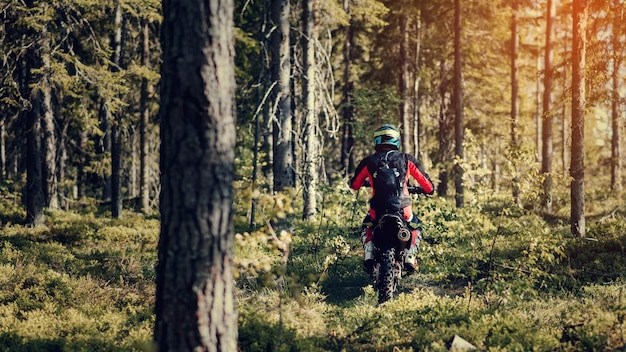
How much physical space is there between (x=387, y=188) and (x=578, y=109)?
6.89m

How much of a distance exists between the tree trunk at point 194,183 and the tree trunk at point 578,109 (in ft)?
34.6

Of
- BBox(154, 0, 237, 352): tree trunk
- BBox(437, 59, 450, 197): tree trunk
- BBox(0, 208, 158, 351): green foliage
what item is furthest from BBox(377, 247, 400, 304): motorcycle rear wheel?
BBox(437, 59, 450, 197): tree trunk

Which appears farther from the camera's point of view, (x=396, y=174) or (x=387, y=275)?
(x=396, y=174)

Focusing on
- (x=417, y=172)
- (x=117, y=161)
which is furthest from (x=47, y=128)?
(x=417, y=172)

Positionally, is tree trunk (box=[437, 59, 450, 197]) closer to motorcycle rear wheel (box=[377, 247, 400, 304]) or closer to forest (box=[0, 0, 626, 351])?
forest (box=[0, 0, 626, 351])

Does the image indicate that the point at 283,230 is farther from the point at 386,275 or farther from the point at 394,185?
the point at 394,185


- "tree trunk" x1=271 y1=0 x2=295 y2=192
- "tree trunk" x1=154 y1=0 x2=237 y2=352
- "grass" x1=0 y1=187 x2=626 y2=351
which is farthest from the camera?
"tree trunk" x1=271 y1=0 x2=295 y2=192

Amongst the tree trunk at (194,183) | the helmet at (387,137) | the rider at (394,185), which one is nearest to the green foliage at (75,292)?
the tree trunk at (194,183)

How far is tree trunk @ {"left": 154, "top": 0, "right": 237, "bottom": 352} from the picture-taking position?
147 inches

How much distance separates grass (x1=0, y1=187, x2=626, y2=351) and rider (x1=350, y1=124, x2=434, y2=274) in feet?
1.38

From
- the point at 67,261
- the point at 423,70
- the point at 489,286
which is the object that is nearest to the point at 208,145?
the point at 489,286

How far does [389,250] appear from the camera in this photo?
7430 millimetres

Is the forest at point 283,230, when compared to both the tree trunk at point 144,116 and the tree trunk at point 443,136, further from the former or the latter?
the tree trunk at point 443,136

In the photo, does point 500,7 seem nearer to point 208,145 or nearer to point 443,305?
point 443,305
